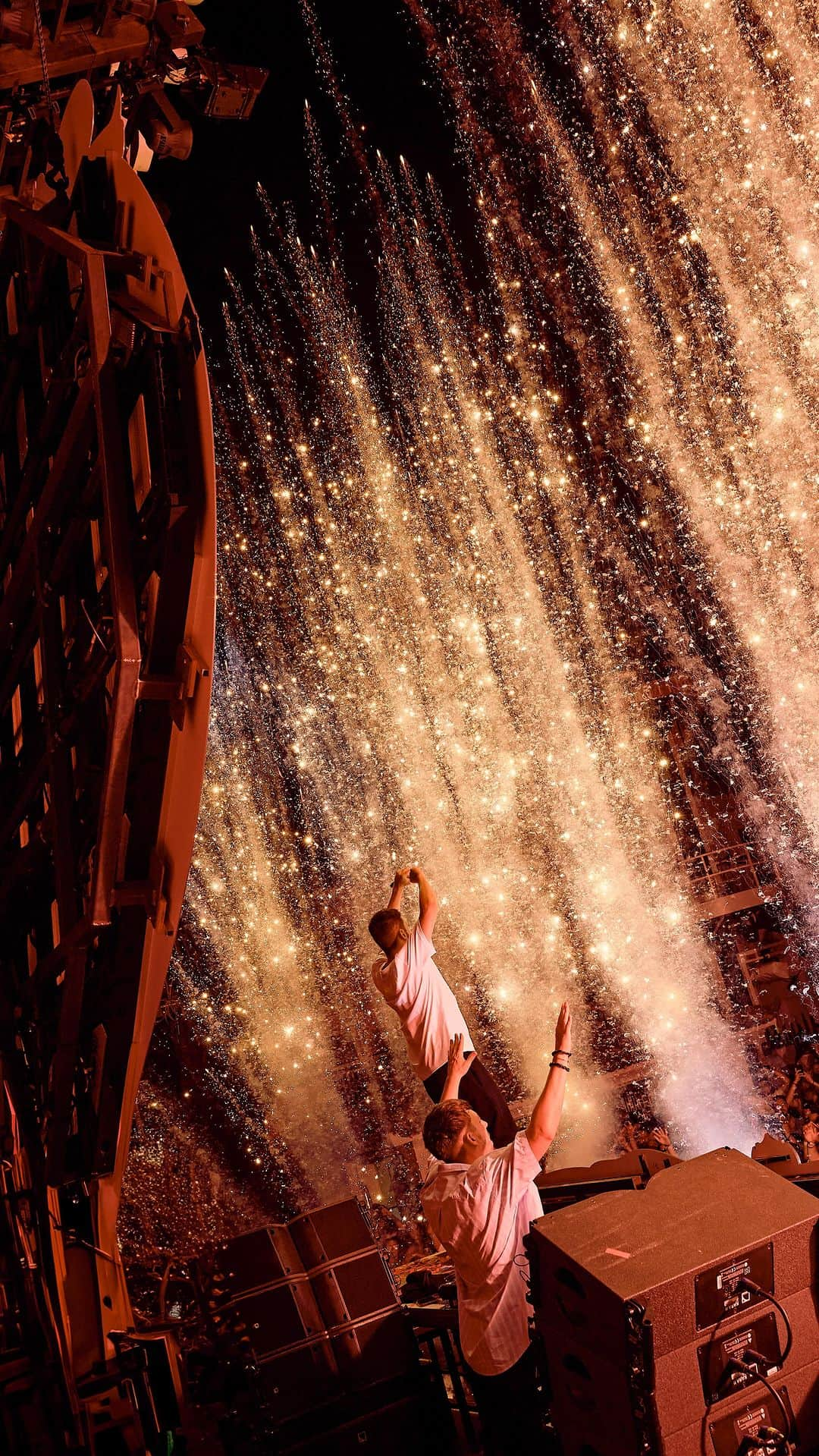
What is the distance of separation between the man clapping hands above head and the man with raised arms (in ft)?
2.93

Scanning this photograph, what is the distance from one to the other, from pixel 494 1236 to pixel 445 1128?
317 millimetres

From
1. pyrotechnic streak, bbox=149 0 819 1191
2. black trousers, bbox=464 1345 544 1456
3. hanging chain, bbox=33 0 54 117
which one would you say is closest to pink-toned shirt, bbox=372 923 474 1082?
black trousers, bbox=464 1345 544 1456

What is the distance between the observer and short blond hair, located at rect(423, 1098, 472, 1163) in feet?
9.95

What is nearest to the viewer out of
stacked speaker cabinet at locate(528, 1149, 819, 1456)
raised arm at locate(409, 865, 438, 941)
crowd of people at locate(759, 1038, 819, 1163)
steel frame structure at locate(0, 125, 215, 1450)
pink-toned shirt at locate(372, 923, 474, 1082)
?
stacked speaker cabinet at locate(528, 1149, 819, 1456)

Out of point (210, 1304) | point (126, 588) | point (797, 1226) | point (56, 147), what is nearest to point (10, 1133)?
point (210, 1304)

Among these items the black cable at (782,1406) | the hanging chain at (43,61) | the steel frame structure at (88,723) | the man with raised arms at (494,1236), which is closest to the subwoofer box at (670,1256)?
the black cable at (782,1406)

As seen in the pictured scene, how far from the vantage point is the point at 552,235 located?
53.2 ft

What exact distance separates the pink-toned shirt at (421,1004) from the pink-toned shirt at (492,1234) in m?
0.99

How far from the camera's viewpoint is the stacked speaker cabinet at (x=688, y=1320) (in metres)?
2.30

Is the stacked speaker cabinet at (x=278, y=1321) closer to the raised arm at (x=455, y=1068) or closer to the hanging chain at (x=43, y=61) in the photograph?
the raised arm at (x=455, y=1068)

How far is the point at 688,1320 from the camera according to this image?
2344 mm

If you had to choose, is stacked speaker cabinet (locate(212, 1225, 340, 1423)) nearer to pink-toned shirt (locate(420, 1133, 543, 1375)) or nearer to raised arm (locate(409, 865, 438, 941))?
pink-toned shirt (locate(420, 1133, 543, 1375))

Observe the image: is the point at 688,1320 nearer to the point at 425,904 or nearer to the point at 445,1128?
the point at 445,1128

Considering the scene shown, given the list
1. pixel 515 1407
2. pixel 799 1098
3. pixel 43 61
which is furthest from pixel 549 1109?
pixel 799 1098
